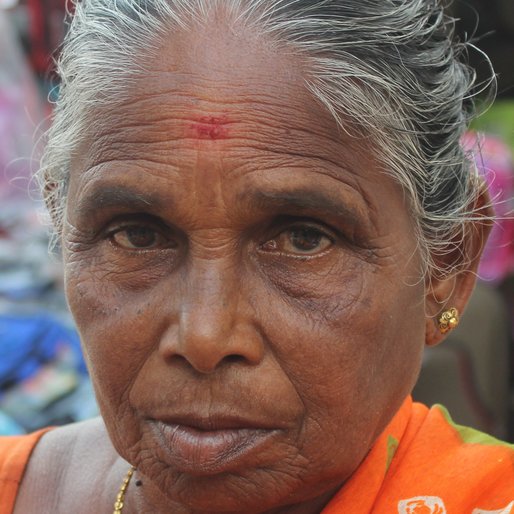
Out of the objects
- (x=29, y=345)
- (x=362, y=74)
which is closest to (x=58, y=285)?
(x=29, y=345)

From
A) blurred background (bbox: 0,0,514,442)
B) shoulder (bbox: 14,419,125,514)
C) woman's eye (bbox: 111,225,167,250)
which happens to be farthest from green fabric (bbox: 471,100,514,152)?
woman's eye (bbox: 111,225,167,250)

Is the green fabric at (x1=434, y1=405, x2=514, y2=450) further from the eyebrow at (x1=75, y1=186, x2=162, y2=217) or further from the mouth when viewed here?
the eyebrow at (x1=75, y1=186, x2=162, y2=217)

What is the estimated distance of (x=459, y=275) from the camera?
2.14 meters

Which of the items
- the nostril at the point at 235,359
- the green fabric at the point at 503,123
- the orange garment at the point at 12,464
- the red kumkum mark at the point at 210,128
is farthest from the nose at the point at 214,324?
the green fabric at the point at 503,123

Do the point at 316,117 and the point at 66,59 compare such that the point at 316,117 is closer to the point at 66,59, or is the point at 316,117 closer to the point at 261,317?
the point at 261,317

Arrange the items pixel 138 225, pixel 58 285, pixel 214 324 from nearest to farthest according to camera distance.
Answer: pixel 214 324 < pixel 138 225 < pixel 58 285

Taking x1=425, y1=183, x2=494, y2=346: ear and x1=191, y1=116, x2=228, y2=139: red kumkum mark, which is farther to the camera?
x1=425, y1=183, x2=494, y2=346: ear

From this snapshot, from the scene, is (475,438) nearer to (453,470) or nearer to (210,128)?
(453,470)

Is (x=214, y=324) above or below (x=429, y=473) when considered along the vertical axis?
above

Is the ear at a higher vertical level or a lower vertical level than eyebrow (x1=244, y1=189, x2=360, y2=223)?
lower

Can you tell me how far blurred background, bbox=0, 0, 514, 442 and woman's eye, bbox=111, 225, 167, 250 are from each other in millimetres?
743

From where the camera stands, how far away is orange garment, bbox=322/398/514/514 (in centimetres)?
191

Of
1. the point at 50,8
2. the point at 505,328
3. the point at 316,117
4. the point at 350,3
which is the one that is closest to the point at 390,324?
the point at 316,117

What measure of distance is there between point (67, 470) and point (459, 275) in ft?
3.90
